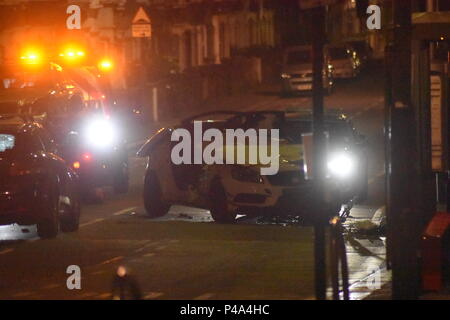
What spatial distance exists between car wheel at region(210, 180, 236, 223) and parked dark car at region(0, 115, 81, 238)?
192 centimetres

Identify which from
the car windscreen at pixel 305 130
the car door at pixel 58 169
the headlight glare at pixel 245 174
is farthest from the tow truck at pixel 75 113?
the car windscreen at pixel 305 130

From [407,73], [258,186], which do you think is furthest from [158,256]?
[407,73]

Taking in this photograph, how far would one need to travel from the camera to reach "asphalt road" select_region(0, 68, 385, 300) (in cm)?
1323

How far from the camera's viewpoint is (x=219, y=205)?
61.4ft

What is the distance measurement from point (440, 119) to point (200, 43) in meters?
32.9

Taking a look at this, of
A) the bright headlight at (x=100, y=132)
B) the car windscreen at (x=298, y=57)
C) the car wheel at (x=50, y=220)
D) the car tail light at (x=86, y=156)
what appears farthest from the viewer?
the car windscreen at (x=298, y=57)

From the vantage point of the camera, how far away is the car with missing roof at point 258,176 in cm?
1831

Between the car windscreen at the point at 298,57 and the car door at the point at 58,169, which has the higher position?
the car windscreen at the point at 298,57

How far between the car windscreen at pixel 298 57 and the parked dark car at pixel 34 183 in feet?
94.9

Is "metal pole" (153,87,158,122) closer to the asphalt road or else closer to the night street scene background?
the night street scene background

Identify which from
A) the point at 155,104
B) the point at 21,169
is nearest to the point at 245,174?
the point at 21,169

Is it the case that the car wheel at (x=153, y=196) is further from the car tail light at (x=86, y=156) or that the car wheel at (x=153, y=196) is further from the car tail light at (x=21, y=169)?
the car tail light at (x=21, y=169)
